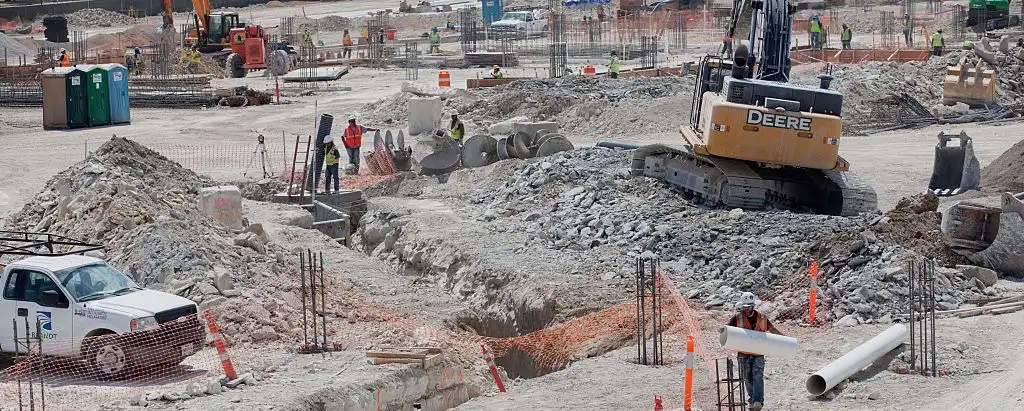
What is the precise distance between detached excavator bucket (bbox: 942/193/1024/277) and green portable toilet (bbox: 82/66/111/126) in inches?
1067

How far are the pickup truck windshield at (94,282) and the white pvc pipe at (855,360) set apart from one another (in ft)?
25.9

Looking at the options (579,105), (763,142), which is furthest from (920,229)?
(579,105)

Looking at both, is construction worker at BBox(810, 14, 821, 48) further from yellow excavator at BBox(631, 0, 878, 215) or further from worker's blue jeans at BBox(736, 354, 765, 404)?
worker's blue jeans at BBox(736, 354, 765, 404)

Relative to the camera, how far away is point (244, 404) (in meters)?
14.3

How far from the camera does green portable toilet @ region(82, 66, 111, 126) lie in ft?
133

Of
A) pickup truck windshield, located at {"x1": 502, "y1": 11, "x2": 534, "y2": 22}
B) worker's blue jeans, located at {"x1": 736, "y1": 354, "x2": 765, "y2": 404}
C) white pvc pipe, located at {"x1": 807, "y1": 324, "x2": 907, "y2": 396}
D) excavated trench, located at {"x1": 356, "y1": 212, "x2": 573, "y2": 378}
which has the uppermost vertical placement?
pickup truck windshield, located at {"x1": 502, "y1": 11, "x2": 534, "y2": 22}

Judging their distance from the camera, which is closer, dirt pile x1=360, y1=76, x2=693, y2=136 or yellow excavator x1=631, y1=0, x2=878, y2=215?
yellow excavator x1=631, y1=0, x2=878, y2=215

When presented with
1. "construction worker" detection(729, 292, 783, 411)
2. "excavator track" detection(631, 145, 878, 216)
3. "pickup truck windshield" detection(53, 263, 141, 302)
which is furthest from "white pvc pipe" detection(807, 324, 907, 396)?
"excavator track" detection(631, 145, 878, 216)

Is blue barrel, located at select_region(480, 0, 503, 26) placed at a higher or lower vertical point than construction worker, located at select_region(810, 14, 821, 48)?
higher

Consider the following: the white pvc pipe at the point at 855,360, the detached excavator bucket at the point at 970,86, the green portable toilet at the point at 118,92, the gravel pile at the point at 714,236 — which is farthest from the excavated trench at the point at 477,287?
the detached excavator bucket at the point at 970,86

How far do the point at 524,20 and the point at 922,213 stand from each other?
52.1m

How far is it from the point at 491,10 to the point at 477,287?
181 feet

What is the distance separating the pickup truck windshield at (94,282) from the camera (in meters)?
16.6

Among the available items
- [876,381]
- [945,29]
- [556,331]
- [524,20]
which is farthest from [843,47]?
[876,381]
